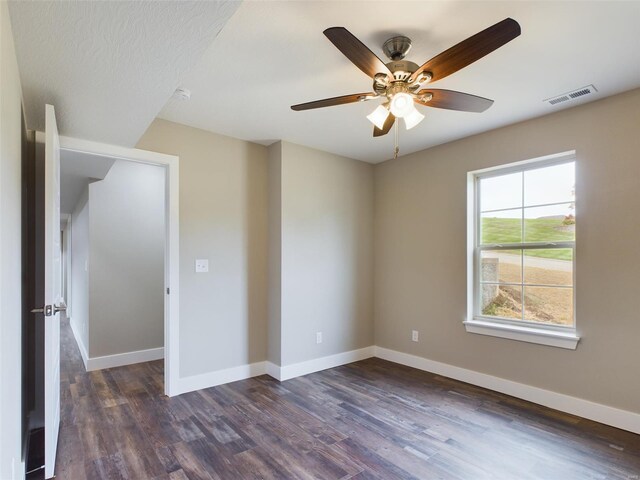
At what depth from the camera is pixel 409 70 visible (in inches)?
76.0

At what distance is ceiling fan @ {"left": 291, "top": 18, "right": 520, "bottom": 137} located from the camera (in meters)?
1.56

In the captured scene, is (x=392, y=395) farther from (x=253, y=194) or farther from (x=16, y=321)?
(x=16, y=321)

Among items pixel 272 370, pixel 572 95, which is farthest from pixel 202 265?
pixel 572 95

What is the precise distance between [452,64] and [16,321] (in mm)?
2432

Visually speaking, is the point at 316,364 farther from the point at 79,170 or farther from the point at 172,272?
the point at 79,170

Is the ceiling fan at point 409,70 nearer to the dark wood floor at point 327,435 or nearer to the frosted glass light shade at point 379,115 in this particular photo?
the frosted glass light shade at point 379,115

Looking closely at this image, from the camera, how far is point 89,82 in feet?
6.25

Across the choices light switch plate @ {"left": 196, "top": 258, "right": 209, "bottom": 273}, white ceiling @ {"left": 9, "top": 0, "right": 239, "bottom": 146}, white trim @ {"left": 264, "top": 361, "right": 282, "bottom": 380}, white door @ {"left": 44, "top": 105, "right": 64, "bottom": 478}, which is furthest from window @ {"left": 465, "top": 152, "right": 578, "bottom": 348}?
white door @ {"left": 44, "top": 105, "right": 64, "bottom": 478}

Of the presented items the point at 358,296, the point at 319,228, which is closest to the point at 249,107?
the point at 319,228

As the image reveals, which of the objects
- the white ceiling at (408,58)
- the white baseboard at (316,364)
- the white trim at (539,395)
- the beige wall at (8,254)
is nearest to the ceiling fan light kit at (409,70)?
the white ceiling at (408,58)

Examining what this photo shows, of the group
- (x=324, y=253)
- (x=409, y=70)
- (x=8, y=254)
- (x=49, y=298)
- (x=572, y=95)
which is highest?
(x=572, y=95)

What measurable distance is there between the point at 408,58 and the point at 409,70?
0.33m

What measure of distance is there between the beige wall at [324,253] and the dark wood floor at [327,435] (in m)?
0.65

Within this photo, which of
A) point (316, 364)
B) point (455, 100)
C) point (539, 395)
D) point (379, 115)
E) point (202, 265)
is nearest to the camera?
point (455, 100)
